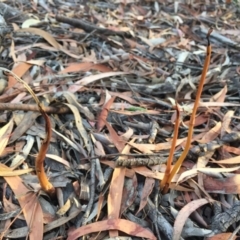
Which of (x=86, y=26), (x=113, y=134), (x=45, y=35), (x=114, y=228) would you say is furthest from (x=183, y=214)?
(x=86, y=26)

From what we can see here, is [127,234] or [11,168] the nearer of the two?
[127,234]

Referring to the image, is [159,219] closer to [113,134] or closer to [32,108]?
[113,134]

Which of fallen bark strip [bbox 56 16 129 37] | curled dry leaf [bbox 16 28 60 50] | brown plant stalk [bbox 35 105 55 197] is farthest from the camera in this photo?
fallen bark strip [bbox 56 16 129 37]

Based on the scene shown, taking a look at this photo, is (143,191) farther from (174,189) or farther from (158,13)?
(158,13)

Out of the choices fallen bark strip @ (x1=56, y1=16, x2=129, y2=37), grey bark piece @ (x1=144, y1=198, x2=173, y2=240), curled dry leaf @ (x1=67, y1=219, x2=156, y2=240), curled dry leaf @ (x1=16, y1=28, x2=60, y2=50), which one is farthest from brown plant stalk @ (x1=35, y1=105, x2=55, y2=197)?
fallen bark strip @ (x1=56, y1=16, x2=129, y2=37)

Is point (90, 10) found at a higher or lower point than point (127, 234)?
lower

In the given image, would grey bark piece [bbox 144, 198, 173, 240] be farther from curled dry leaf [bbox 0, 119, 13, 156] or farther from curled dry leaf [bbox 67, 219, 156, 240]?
curled dry leaf [bbox 0, 119, 13, 156]

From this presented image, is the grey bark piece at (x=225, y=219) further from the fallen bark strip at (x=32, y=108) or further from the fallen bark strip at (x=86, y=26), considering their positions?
the fallen bark strip at (x=86, y=26)

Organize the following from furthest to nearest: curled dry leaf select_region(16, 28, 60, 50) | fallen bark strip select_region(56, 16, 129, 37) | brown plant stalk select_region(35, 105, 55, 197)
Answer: fallen bark strip select_region(56, 16, 129, 37)
curled dry leaf select_region(16, 28, 60, 50)
brown plant stalk select_region(35, 105, 55, 197)

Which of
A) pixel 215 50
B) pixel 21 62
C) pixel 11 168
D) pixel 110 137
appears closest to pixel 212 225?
pixel 110 137
